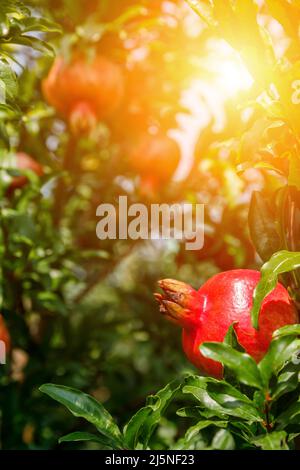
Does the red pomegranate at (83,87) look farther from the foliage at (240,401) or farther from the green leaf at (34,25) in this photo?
the foliage at (240,401)

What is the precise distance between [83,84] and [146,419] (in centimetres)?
99

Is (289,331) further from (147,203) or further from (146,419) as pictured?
(147,203)

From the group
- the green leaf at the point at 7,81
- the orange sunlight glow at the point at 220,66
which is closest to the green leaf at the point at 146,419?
the green leaf at the point at 7,81

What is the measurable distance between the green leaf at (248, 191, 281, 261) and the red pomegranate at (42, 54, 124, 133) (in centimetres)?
83

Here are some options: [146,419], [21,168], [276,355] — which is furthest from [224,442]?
[21,168]

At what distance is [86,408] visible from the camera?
0.64 metres

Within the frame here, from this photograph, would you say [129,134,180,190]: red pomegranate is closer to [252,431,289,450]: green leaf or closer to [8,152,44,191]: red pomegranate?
[8,152,44,191]: red pomegranate

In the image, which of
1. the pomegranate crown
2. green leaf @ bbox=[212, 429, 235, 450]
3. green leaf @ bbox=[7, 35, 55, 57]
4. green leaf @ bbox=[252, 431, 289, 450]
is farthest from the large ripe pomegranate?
green leaf @ bbox=[7, 35, 55, 57]

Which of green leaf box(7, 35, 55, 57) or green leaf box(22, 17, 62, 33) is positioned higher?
green leaf box(22, 17, 62, 33)

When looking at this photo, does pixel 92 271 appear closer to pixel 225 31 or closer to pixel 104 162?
pixel 104 162

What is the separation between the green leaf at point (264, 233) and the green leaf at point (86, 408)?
25 cm

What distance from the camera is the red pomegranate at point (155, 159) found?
5.22 ft

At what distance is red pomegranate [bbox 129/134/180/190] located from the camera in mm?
1590

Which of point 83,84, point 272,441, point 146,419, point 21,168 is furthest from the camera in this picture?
point 83,84
